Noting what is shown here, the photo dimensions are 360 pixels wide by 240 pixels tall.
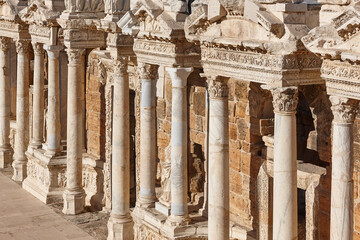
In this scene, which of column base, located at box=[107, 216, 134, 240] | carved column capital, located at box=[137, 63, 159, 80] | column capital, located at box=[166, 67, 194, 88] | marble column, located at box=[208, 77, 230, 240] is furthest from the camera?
column base, located at box=[107, 216, 134, 240]

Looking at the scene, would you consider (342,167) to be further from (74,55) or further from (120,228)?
(74,55)

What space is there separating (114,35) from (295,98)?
19.6ft

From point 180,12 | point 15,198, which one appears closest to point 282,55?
point 180,12

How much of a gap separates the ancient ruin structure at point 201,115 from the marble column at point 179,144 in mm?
21

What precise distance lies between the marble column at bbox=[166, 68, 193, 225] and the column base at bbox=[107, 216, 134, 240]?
2109mm

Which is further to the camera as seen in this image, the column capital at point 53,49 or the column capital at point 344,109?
the column capital at point 53,49

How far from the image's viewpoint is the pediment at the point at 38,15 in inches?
809

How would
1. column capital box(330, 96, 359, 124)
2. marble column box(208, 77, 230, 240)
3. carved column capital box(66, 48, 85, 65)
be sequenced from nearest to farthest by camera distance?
column capital box(330, 96, 359, 124), marble column box(208, 77, 230, 240), carved column capital box(66, 48, 85, 65)

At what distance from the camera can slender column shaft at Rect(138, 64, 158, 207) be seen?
1661 cm

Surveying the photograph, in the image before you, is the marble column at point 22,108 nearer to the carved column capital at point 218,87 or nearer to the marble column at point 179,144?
the marble column at point 179,144

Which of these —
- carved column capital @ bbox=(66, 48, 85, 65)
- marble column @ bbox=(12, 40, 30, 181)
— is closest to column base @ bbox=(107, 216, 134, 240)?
carved column capital @ bbox=(66, 48, 85, 65)

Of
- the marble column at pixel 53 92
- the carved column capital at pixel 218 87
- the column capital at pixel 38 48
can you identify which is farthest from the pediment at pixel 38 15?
the carved column capital at pixel 218 87

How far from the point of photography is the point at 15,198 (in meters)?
21.8

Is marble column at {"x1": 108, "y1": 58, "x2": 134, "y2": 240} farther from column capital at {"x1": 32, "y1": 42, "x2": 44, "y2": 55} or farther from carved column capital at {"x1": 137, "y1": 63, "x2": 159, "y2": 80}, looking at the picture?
column capital at {"x1": 32, "y1": 42, "x2": 44, "y2": 55}
